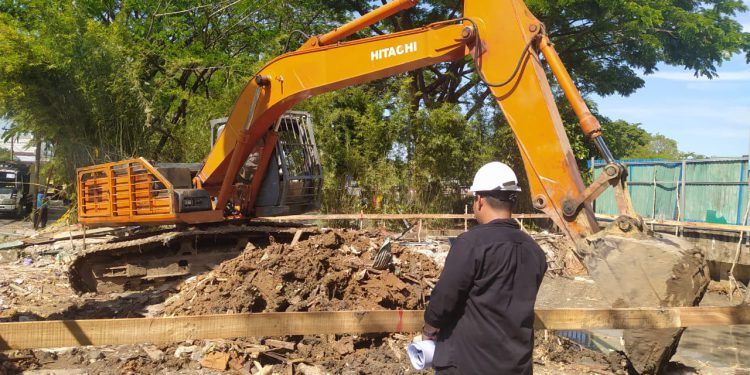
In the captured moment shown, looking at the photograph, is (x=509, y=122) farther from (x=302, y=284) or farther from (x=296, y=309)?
(x=302, y=284)

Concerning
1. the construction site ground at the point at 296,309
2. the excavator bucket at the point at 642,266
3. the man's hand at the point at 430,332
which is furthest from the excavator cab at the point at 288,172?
the man's hand at the point at 430,332

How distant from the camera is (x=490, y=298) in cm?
270

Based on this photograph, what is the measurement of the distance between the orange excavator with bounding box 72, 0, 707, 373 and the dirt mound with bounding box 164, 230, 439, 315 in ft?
4.51

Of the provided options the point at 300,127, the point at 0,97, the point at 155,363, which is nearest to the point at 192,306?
the point at 155,363

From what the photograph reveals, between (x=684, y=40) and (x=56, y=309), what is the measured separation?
19.6 m

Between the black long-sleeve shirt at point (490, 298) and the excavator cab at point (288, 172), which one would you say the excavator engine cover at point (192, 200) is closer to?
the excavator cab at point (288, 172)

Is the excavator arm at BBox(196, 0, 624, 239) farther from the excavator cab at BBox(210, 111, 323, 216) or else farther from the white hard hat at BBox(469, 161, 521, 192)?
the white hard hat at BBox(469, 161, 521, 192)

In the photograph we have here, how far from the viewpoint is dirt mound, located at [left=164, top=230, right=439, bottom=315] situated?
7.27m

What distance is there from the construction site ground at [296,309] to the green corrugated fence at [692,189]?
121 inches

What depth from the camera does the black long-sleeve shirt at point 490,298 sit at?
→ 2.68 metres

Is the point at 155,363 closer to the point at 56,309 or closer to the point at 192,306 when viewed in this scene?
the point at 192,306

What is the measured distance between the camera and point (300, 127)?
1046 cm

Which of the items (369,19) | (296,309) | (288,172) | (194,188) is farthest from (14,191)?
(369,19)

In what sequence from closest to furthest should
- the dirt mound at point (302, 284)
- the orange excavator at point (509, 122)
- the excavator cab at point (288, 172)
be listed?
the orange excavator at point (509, 122) < the dirt mound at point (302, 284) < the excavator cab at point (288, 172)
